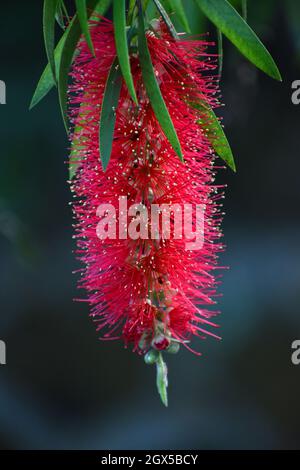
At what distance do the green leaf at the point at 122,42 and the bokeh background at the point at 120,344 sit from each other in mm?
1391

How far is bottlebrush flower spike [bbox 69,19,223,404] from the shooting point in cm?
81

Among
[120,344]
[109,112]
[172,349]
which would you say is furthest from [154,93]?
[120,344]

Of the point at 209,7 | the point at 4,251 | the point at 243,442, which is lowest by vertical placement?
the point at 243,442

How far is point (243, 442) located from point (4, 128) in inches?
48.9

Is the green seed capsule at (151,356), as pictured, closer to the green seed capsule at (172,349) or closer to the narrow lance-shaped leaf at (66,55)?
the green seed capsule at (172,349)

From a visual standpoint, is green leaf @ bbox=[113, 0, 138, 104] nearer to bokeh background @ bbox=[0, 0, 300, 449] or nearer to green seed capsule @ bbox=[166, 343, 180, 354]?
green seed capsule @ bbox=[166, 343, 180, 354]

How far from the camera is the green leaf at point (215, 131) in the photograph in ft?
2.67

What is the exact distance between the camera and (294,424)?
2295mm

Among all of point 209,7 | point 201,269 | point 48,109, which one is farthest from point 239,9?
point 48,109

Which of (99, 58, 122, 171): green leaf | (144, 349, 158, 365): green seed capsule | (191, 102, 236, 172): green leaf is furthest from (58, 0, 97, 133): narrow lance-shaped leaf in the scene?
(144, 349, 158, 365): green seed capsule

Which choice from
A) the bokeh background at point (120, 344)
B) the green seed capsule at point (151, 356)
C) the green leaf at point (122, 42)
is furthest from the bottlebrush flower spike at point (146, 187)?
the bokeh background at point (120, 344)

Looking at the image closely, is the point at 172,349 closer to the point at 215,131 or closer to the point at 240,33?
the point at 215,131

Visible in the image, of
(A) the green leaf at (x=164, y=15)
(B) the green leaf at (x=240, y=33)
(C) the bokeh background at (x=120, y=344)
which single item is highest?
(A) the green leaf at (x=164, y=15)

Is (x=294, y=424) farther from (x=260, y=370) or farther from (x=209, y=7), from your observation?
(x=209, y=7)
